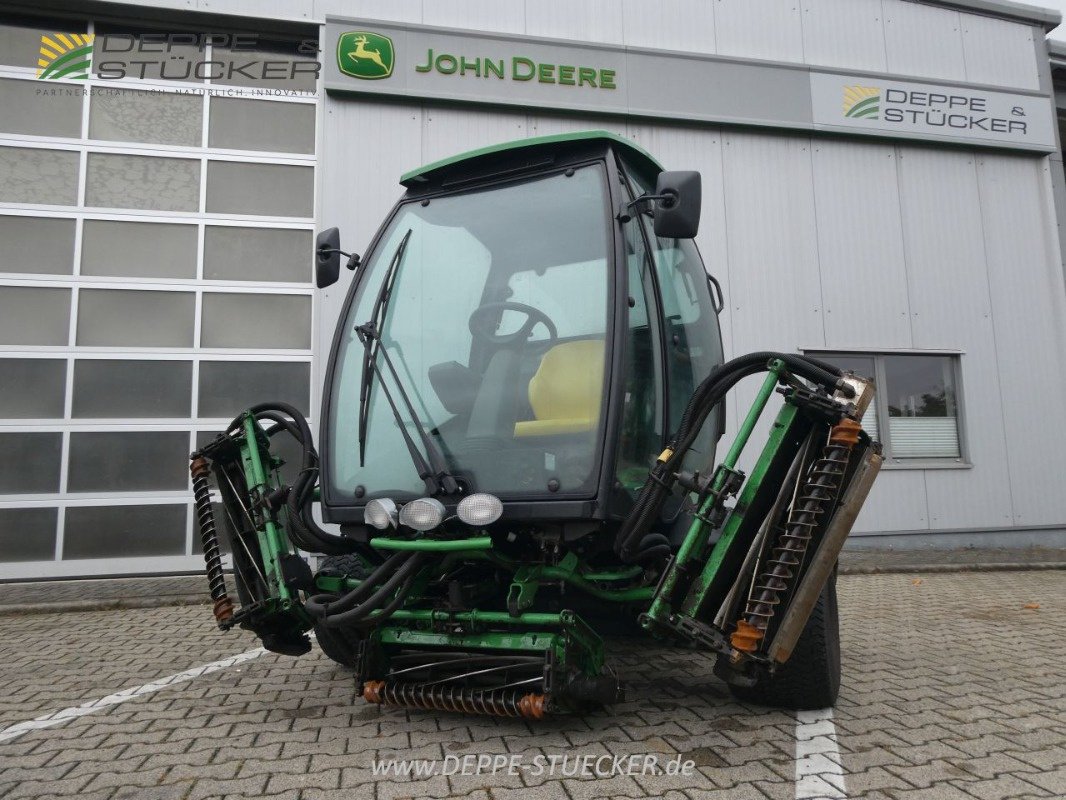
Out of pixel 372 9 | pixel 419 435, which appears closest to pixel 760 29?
pixel 372 9

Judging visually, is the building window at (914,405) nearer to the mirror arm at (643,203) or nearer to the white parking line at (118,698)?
the mirror arm at (643,203)

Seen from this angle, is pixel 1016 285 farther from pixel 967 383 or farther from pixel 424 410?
pixel 424 410

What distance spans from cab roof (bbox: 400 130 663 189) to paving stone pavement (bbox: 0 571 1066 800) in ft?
7.54

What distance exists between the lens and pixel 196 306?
7.88m

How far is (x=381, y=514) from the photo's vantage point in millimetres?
2709

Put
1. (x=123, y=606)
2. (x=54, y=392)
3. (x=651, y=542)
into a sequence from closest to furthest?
(x=651, y=542) → (x=123, y=606) → (x=54, y=392)

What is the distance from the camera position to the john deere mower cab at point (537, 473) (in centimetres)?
259

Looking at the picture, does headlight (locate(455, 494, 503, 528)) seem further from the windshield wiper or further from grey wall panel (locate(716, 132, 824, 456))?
grey wall panel (locate(716, 132, 824, 456))

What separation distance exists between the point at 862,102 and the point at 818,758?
8.99 meters

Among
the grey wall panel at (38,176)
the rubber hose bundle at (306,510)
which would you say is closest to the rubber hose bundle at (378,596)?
the rubber hose bundle at (306,510)

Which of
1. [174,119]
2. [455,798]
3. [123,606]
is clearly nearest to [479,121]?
A: [174,119]

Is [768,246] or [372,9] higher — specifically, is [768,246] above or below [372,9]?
below

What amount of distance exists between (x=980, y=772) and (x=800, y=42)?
30.1 ft

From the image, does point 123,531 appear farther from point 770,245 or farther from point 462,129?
point 770,245
